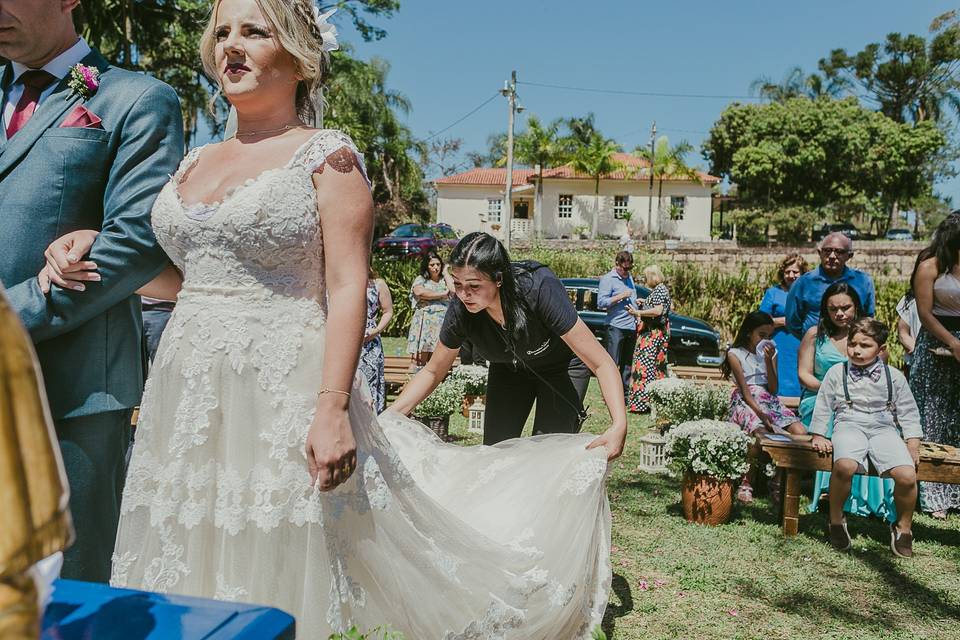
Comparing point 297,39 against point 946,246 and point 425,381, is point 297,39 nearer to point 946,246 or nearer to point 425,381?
point 425,381

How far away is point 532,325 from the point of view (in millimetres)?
3992

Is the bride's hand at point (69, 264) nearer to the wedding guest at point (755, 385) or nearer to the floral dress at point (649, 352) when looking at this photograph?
the wedding guest at point (755, 385)

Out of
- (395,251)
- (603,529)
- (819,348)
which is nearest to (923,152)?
(395,251)

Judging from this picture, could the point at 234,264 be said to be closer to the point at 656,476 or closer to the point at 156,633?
the point at 156,633

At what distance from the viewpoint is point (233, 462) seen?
7.34 feet

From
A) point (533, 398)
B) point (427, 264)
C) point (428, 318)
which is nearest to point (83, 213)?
point (533, 398)

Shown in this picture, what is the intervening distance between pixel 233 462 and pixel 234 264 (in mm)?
551

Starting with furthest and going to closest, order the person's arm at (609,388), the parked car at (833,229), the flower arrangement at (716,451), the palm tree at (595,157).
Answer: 1. the palm tree at (595,157)
2. the parked car at (833,229)
3. the flower arrangement at (716,451)
4. the person's arm at (609,388)

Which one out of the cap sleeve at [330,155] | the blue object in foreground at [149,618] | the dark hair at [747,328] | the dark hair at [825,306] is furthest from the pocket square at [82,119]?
the dark hair at [747,328]

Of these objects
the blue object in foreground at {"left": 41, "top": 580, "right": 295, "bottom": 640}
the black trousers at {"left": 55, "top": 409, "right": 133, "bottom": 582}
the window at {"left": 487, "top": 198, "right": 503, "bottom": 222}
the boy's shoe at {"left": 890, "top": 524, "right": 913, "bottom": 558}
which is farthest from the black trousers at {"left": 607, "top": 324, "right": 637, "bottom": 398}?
the window at {"left": 487, "top": 198, "right": 503, "bottom": 222}

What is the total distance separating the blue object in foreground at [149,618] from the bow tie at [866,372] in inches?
211

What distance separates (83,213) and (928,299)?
221 inches

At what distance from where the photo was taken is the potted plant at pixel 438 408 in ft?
25.7

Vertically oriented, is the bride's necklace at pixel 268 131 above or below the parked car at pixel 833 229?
below
